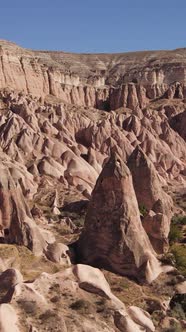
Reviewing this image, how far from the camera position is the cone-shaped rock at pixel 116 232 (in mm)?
20188

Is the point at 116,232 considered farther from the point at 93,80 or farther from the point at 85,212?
the point at 93,80

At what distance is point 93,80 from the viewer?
12094 centimetres

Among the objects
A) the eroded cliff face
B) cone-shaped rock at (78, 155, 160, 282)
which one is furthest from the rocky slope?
the eroded cliff face

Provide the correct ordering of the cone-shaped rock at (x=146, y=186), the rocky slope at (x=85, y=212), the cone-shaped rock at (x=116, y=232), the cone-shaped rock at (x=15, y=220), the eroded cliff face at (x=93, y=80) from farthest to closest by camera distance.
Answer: the eroded cliff face at (x=93, y=80) → the cone-shaped rock at (x=146, y=186) → the cone-shaped rock at (x=15, y=220) → the cone-shaped rock at (x=116, y=232) → the rocky slope at (x=85, y=212)

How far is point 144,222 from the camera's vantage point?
2370 centimetres

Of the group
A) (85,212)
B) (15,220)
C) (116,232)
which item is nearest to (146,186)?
(85,212)

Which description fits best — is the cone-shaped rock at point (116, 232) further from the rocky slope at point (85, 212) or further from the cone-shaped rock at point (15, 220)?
the cone-shaped rock at point (15, 220)

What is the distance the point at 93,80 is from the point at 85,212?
3672 inches

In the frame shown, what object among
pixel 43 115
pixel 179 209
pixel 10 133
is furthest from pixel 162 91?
pixel 179 209

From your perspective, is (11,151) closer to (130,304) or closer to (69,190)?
(69,190)

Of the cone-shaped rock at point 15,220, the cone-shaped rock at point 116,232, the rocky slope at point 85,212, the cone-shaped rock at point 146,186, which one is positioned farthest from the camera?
the cone-shaped rock at point 146,186

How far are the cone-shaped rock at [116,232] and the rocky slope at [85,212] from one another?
4 centimetres

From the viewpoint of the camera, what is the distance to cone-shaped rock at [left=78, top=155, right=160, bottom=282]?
66.2ft

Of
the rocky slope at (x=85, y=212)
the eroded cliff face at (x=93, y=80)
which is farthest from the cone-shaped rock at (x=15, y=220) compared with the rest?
the eroded cliff face at (x=93, y=80)
